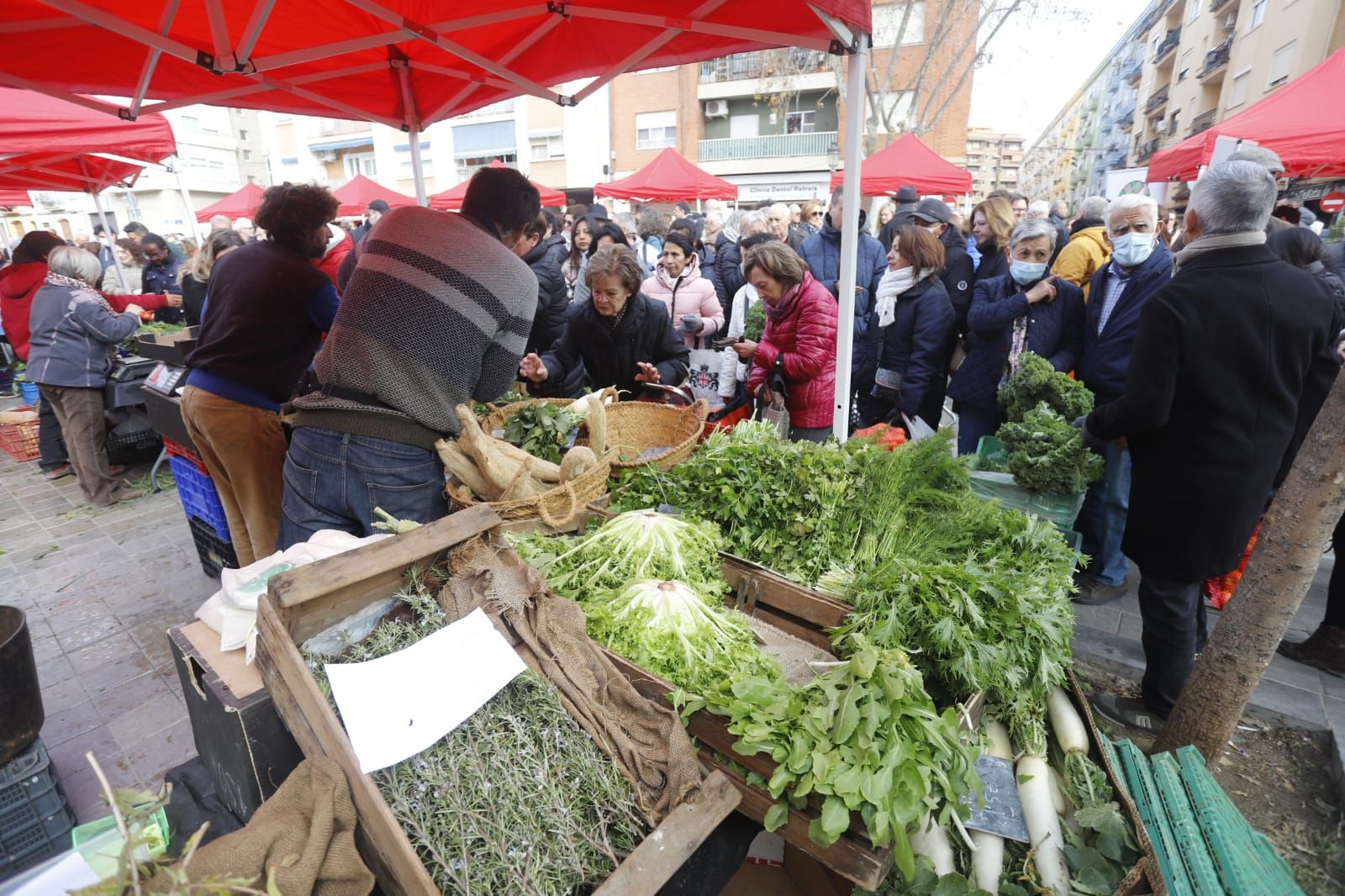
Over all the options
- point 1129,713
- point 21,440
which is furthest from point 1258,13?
point 21,440

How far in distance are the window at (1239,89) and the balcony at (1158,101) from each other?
49.8 ft

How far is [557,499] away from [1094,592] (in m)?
3.84

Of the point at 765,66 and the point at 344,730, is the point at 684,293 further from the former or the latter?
the point at 765,66

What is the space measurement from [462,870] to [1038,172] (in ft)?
406

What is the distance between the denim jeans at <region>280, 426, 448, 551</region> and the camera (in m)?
2.55

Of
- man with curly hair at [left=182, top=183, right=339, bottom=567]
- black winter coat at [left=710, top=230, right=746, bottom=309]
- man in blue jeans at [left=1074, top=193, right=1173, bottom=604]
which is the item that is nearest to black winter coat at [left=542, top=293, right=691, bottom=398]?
man with curly hair at [left=182, top=183, right=339, bottom=567]

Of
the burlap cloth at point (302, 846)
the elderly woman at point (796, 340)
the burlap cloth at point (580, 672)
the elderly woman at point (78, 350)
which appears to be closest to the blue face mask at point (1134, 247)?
the elderly woman at point (796, 340)

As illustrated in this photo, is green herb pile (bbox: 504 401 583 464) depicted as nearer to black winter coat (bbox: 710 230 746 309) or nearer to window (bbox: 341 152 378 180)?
black winter coat (bbox: 710 230 746 309)

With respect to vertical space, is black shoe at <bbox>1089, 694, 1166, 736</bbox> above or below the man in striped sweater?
below

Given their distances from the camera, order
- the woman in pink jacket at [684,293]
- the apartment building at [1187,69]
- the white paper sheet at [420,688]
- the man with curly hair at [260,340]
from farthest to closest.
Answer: the apartment building at [1187,69] < the woman in pink jacket at [684,293] < the man with curly hair at [260,340] < the white paper sheet at [420,688]

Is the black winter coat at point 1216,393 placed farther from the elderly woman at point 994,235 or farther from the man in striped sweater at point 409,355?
the elderly woman at point 994,235

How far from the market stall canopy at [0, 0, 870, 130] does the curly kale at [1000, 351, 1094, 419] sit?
7.20 ft

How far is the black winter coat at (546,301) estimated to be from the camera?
5207mm

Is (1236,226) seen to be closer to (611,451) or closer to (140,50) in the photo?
(611,451)
